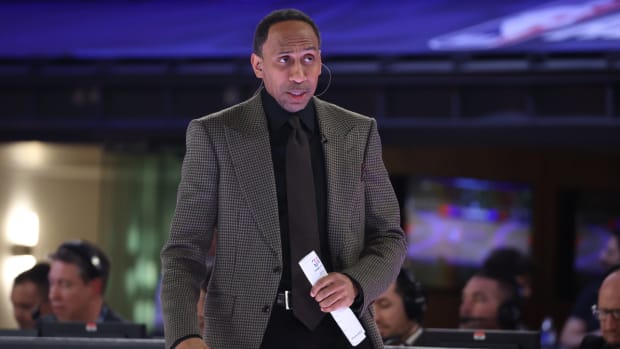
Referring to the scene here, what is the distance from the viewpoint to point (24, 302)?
7.01 metres

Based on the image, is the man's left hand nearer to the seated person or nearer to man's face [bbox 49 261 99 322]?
man's face [bbox 49 261 99 322]

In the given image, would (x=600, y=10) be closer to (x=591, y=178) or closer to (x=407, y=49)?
(x=407, y=49)

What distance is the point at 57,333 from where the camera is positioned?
15.0 feet

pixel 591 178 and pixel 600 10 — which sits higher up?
pixel 600 10

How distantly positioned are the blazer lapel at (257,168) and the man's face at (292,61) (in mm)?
99

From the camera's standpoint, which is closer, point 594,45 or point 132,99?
point 594,45

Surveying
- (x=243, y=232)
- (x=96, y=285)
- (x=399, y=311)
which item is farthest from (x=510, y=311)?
(x=243, y=232)

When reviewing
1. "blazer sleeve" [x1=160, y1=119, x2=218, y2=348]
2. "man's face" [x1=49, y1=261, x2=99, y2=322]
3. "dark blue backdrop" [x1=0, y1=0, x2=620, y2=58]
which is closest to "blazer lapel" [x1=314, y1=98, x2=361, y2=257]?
"blazer sleeve" [x1=160, y1=119, x2=218, y2=348]

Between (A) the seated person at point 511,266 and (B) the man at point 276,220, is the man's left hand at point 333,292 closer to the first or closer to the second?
(B) the man at point 276,220

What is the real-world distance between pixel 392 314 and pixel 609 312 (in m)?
1.25

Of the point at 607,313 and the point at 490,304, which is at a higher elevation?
the point at 607,313

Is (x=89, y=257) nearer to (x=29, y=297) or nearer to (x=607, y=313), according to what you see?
(x=29, y=297)

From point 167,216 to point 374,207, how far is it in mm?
7635

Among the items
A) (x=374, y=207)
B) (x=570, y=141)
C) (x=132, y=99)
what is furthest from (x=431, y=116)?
(x=374, y=207)
